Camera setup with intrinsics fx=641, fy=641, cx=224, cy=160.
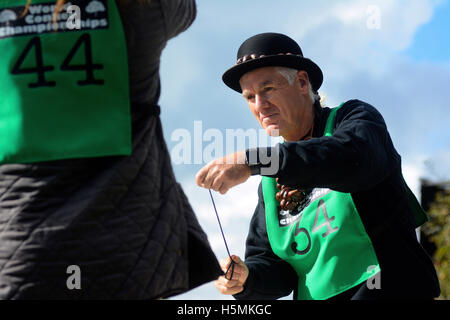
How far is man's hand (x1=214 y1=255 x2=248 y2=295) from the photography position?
298 centimetres

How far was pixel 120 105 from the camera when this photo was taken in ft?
5.33

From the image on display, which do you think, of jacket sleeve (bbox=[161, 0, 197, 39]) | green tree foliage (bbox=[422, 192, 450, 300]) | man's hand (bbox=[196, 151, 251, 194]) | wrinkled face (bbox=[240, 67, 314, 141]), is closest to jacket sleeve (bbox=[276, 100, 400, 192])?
man's hand (bbox=[196, 151, 251, 194])

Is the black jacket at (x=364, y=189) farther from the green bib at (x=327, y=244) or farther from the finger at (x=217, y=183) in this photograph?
the finger at (x=217, y=183)

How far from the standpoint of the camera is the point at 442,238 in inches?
348

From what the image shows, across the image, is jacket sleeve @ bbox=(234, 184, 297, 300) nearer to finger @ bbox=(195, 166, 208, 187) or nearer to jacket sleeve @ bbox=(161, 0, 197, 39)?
finger @ bbox=(195, 166, 208, 187)

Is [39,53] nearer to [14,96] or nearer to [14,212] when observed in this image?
[14,96]

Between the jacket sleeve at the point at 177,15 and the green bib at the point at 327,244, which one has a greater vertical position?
the jacket sleeve at the point at 177,15

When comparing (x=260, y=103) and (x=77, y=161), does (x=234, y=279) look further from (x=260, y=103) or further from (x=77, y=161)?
(x=77, y=161)

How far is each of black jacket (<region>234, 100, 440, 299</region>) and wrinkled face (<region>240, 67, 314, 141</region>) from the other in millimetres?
94

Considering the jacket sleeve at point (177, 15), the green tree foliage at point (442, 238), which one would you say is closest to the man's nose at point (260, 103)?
the jacket sleeve at point (177, 15)

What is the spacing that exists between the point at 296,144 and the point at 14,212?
3.77 ft

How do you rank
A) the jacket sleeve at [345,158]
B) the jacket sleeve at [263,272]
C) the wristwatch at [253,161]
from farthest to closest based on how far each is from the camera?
the jacket sleeve at [263,272]
the jacket sleeve at [345,158]
the wristwatch at [253,161]

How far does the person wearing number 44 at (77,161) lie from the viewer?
5.08 feet

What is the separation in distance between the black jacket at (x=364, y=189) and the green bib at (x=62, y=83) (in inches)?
34.4
